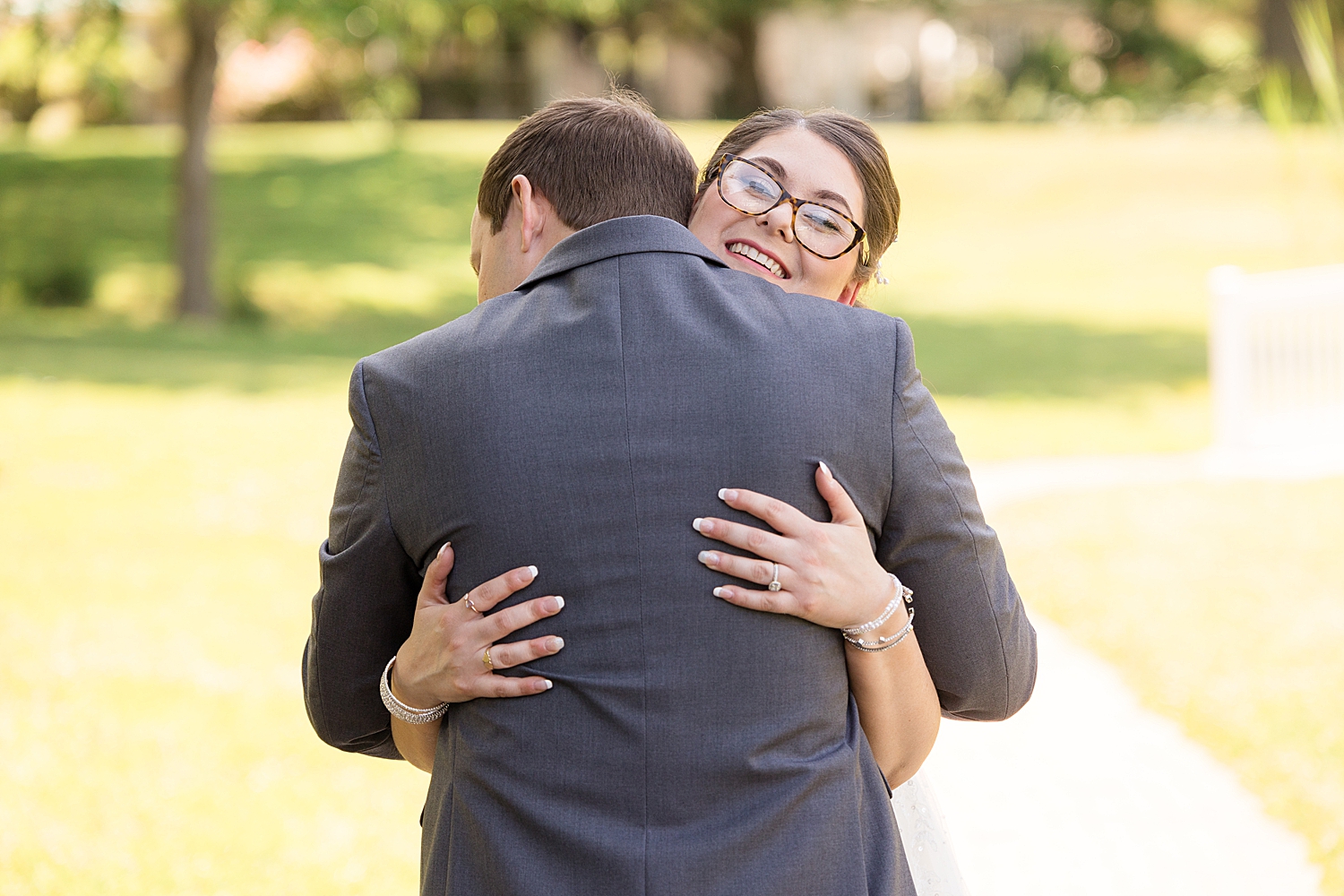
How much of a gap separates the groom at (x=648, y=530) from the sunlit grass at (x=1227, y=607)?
340 centimetres

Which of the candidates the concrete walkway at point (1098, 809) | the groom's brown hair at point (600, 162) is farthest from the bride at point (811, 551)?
the concrete walkway at point (1098, 809)

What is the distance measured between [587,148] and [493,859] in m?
0.95

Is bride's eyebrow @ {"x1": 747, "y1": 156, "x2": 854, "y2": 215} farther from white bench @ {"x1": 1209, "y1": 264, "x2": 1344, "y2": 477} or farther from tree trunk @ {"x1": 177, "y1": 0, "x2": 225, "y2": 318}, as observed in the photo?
tree trunk @ {"x1": 177, "y1": 0, "x2": 225, "y2": 318}

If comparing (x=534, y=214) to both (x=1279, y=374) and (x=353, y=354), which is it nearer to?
(x=1279, y=374)

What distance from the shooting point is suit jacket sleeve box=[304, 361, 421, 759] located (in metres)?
1.78

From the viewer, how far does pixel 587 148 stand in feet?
6.23

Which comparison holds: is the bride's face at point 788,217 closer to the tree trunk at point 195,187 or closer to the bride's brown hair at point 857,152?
the bride's brown hair at point 857,152

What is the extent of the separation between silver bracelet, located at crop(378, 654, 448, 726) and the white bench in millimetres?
10892

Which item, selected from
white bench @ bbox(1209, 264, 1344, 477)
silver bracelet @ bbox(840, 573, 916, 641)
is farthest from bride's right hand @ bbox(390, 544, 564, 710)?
white bench @ bbox(1209, 264, 1344, 477)

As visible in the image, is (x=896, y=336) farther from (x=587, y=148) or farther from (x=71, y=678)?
(x=71, y=678)

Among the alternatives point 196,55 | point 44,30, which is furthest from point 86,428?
point 196,55

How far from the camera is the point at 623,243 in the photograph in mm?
1747

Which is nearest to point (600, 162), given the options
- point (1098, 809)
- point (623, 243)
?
point (623, 243)

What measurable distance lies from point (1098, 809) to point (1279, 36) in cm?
3841
